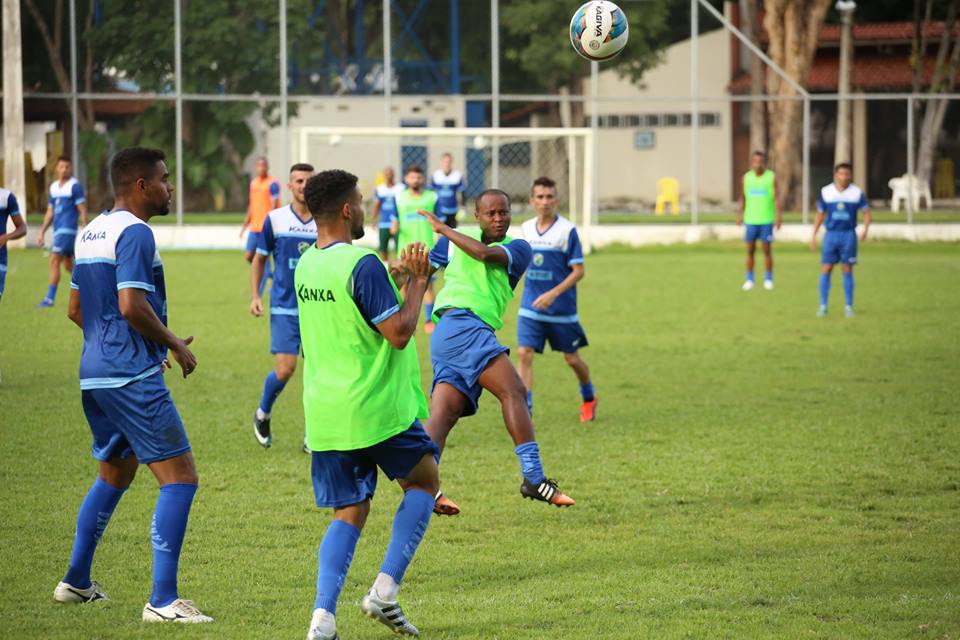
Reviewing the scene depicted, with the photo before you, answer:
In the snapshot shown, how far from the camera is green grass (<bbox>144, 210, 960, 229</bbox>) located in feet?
108

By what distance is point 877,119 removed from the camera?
4038cm

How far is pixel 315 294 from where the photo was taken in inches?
207

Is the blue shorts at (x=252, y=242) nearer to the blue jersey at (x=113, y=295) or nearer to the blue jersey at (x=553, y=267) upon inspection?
the blue jersey at (x=553, y=267)

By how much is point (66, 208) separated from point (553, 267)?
445 inches

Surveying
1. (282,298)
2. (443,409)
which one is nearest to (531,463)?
(443,409)

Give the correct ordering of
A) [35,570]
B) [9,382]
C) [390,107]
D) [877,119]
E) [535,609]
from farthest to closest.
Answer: [877,119], [390,107], [9,382], [35,570], [535,609]

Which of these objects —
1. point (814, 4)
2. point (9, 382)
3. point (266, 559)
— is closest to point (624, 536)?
point (266, 559)

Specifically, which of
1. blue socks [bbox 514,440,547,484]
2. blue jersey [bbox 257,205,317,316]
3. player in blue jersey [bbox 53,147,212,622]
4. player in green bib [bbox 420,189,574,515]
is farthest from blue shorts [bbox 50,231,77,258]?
player in blue jersey [bbox 53,147,212,622]

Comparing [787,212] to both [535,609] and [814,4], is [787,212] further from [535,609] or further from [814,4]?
[535,609]

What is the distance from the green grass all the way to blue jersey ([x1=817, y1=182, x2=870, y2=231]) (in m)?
15.4

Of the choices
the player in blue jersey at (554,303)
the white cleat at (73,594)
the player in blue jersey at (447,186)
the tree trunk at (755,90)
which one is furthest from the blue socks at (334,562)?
the tree trunk at (755,90)

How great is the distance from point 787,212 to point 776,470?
1161 inches

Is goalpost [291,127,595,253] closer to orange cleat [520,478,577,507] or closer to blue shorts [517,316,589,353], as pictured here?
blue shorts [517,316,589,353]

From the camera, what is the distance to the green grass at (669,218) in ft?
108
